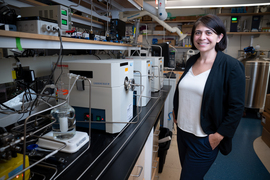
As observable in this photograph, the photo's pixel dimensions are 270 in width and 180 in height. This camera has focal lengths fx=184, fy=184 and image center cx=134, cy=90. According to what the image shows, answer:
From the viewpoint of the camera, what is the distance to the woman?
1.12 meters

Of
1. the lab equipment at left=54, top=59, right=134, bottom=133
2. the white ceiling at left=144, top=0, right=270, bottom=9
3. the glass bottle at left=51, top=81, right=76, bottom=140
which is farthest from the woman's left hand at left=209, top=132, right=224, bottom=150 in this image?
the white ceiling at left=144, top=0, right=270, bottom=9

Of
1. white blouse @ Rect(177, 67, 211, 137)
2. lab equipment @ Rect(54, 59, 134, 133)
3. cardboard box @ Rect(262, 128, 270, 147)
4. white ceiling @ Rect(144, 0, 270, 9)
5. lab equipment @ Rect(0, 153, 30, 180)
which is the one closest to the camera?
lab equipment @ Rect(0, 153, 30, 180)

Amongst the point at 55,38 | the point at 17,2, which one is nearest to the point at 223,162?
the point at 55,38

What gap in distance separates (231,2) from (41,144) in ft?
12.5

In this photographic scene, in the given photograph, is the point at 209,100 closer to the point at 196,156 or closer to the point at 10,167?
the point at 196,156

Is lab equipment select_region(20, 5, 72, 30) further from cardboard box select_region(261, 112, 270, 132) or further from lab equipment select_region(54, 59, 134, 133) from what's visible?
cardboard box select_region(261, 112, 270, 132)

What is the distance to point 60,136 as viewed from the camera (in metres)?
0.90

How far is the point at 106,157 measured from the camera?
839 millimetres

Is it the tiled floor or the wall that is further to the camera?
Answer: the wall

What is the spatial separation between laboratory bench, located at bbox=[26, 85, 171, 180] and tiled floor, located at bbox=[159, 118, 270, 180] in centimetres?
115

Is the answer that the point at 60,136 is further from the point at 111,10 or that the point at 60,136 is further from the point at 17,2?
the point at 111,10

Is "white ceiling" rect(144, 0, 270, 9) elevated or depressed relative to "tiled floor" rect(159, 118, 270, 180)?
elevated

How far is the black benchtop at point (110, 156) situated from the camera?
0.72m

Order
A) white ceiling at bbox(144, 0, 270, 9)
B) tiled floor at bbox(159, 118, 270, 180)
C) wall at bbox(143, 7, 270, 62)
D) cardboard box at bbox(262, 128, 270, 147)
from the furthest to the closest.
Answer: wall at bbox(143, 7, 270, 62) < white ceiling at bbox(144, 0, 270, 9) < cardboard box at bbox(262, 128, 270, 147) < tiled floor at bbox(159, 118, 270, 180)
